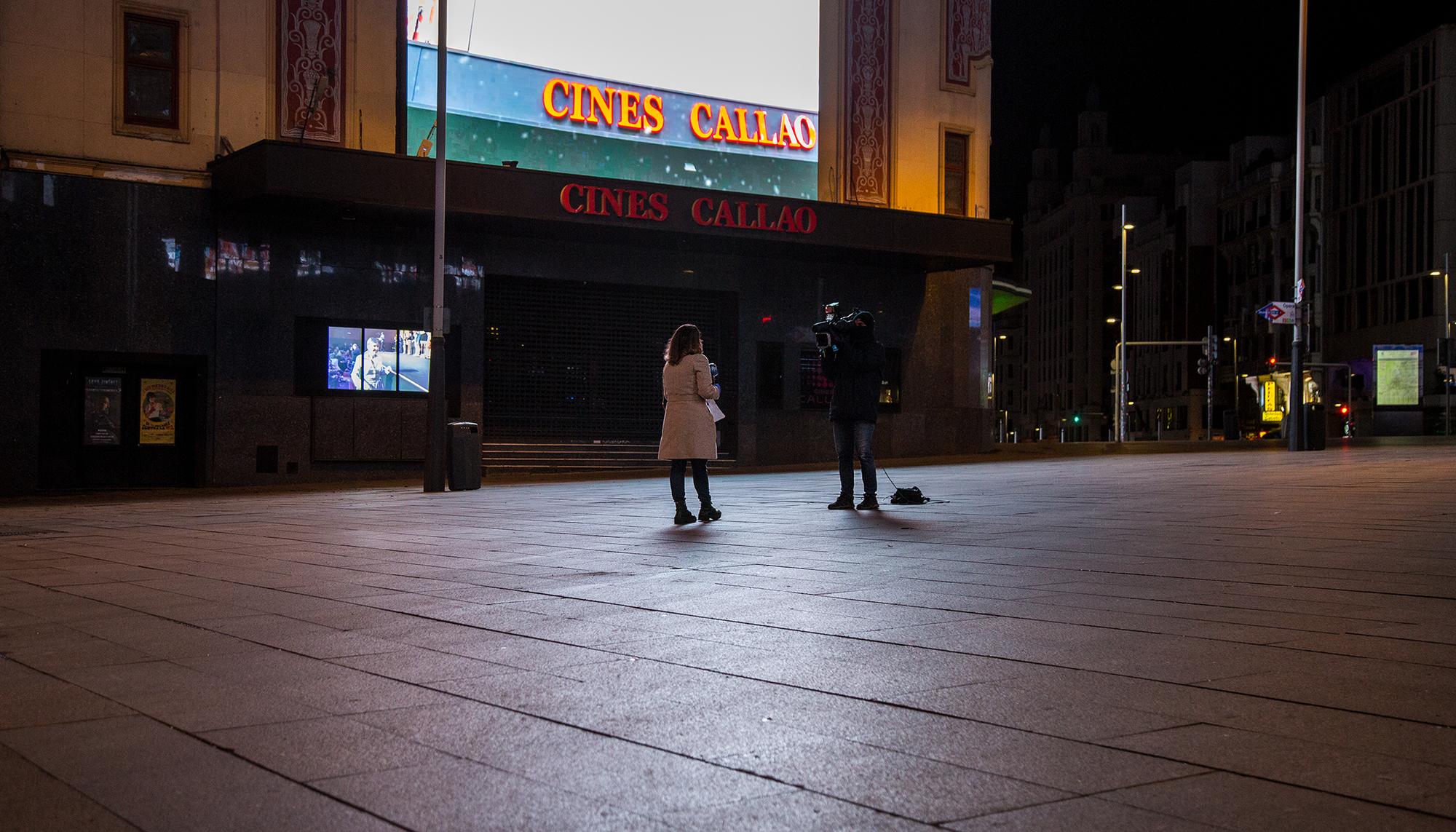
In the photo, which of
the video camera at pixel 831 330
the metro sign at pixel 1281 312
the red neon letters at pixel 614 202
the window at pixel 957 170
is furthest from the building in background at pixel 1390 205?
the video camera at pixel 831 330

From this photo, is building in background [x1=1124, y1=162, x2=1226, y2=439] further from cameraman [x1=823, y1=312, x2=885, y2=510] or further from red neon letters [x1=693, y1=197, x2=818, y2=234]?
cameraman [x1=823, y1=312, x2=885, y2=510]

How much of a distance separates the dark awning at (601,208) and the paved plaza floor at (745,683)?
12.5 meters

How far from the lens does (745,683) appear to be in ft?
16.9

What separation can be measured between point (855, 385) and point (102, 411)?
15.3 meters

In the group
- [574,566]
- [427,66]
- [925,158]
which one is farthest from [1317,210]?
[574,566]

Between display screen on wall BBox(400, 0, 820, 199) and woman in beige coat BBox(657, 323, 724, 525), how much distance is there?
13811mm

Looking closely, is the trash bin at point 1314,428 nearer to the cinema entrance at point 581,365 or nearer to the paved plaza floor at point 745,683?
the cinema entrance at point 581,365

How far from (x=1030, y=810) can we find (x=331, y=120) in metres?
23.4

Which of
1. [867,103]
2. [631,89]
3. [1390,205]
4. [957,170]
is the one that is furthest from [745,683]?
[1390,205]

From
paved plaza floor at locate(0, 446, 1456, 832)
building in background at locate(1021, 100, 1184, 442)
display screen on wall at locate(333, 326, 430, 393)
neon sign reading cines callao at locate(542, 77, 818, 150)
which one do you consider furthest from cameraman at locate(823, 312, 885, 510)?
building in background at locate(1021, 100, 1184, 442)

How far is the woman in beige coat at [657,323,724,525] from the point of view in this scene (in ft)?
42.4

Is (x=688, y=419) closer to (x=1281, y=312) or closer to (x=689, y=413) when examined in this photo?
(x=689, y=413)

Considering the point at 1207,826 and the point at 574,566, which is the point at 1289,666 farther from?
the point at 574,566

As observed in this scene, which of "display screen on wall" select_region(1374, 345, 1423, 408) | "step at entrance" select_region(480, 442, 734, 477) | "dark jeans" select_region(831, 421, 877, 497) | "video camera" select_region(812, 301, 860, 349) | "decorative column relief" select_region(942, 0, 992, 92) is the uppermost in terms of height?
"decorative column relief" select_region(942, 0, 992, 92)
